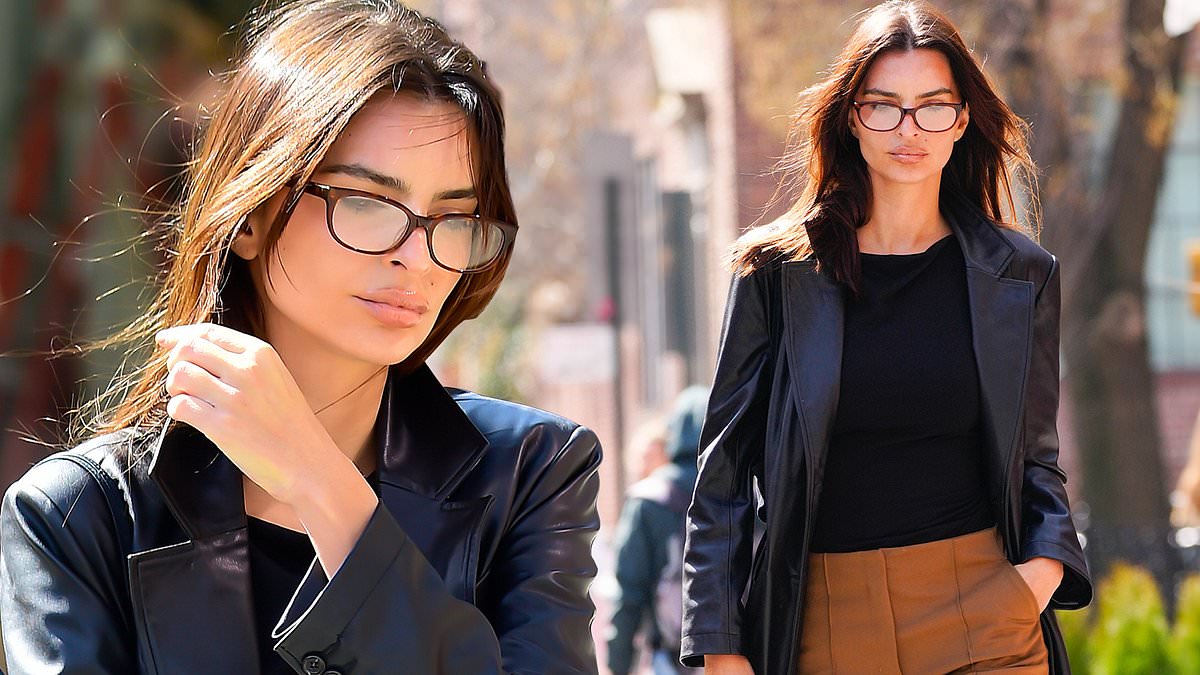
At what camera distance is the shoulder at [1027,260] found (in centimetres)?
371

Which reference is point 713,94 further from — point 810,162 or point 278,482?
point 278,482

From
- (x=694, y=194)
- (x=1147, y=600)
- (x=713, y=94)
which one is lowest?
(x=1147, y=600)

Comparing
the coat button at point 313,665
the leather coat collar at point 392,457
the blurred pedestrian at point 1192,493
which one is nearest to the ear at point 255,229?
the leather coat collar at point 392,457

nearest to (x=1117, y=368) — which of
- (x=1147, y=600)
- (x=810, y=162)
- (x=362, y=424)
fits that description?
(x=1147, y=600)

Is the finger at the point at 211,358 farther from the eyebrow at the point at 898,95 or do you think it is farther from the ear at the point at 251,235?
the eyebrow at the point at 898,95

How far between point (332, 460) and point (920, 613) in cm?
186

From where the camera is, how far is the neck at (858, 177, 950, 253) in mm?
3756

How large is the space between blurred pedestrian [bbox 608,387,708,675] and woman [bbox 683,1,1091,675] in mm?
2503

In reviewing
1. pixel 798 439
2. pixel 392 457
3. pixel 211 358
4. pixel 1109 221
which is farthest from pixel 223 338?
pixel 1109 221

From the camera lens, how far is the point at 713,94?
1552cm

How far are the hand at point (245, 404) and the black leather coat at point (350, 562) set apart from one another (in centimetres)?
12

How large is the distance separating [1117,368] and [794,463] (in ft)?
28.4

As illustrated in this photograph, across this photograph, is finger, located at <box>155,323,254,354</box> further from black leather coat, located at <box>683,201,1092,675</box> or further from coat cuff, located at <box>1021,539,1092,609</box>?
coat cuff, located at <box>1021,539,1092,609</box>

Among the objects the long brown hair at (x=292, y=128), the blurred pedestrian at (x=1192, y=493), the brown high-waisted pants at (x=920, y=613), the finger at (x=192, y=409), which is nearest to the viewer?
the finger at (x=192, y=409)
